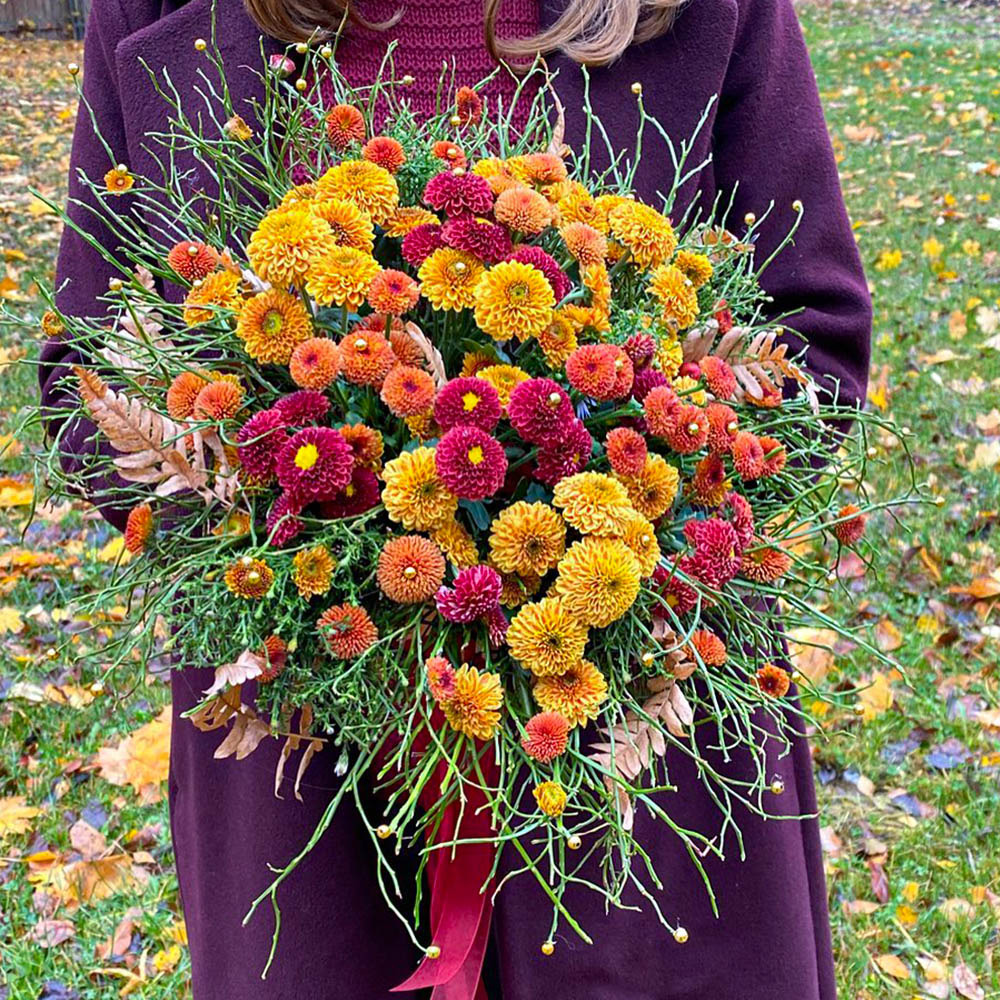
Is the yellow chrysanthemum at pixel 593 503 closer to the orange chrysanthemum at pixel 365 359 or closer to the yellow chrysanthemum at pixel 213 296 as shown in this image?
the orange chrysanthemum at pixel 365 359

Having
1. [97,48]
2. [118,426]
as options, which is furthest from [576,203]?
[97,48]

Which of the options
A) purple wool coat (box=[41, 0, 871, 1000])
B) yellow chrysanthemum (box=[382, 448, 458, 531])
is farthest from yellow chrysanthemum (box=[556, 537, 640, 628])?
purple wool coat (box=[41, 0, 871, 1000])

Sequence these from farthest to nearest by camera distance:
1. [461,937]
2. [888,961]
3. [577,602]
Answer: [888,961] < [461,937] < [577,602]

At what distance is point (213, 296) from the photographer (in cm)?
95

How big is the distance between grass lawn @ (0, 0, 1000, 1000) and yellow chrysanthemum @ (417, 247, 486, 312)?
1.56ft

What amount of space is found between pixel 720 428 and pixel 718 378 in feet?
0.18

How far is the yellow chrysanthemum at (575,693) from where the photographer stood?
2.85 feet

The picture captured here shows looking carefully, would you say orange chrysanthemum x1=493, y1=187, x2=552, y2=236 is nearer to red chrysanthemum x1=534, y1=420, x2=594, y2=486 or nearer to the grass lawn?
red chrysanthemum x1=534, y1=420, x2=594, y2=486

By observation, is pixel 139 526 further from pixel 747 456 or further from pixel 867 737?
pixel 867 737

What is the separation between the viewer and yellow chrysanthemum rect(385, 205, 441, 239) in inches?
38.1

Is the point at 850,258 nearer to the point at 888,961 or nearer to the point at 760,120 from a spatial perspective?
the point at 760,120

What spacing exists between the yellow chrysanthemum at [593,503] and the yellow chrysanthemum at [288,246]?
0.26 m

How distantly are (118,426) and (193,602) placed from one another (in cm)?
17

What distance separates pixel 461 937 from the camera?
3.89 feet
